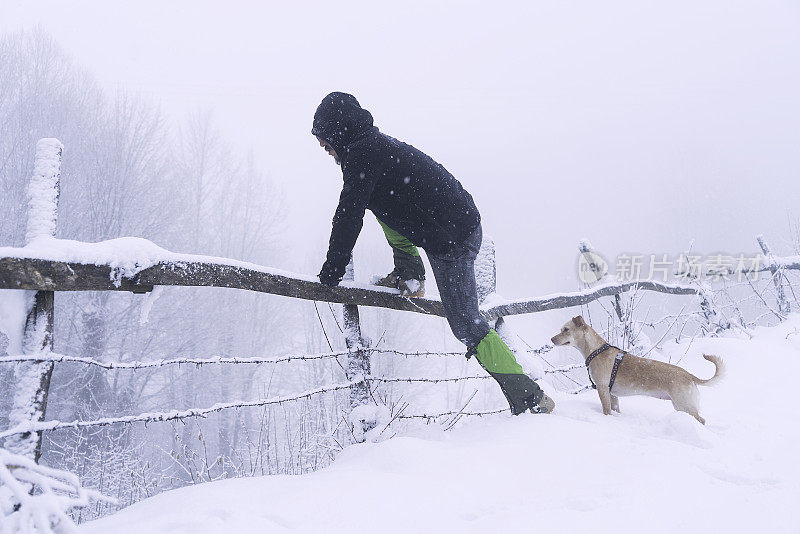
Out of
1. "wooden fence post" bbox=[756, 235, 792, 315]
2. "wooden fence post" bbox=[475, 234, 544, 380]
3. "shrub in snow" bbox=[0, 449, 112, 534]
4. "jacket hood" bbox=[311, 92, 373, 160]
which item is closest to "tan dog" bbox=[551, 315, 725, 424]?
"wooden fence post" bbox=[475, 234, 544, 380]

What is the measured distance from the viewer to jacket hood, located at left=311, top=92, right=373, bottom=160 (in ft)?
7.44

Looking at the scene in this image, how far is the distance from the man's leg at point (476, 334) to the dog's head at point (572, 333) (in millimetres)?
962

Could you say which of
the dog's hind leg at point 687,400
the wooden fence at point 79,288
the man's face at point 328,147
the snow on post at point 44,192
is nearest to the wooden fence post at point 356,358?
the wooden fence at point 79,288

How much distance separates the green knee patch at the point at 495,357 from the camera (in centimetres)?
240

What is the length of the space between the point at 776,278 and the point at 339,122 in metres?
7.00

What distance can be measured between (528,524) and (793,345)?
539 centimetres

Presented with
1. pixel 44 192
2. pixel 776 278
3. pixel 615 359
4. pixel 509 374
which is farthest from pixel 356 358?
→ pixel 776 278

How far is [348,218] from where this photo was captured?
2182mm

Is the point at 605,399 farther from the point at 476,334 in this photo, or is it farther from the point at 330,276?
the point at 330,276

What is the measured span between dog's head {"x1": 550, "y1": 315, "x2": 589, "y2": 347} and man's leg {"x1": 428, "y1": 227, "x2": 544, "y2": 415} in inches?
37.9

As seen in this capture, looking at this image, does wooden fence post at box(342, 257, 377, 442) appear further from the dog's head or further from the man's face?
the dog's head

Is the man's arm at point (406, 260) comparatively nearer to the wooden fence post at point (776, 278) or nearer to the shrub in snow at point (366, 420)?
the shrub in snow at point (366, 420)

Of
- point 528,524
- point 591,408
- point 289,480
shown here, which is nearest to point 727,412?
point 591,408

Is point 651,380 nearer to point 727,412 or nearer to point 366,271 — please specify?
point 727,412
